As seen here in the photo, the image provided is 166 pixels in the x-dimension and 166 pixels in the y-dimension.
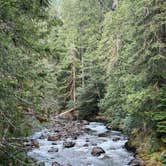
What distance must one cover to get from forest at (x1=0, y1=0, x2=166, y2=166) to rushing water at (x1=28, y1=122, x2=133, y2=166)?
21.9 inches

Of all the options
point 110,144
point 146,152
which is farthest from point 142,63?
point 110,144

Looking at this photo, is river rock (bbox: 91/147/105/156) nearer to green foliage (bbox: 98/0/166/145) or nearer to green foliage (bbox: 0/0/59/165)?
green foliage (bbox: 98/0/166/145)

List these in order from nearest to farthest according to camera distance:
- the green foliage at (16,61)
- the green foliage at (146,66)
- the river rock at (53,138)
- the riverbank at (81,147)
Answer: the green foliage at (16,61) → the green foliage at (146,66) → the riverbank at (81,147) → the river rock at (53,138)

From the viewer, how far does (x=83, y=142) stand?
19.6 m

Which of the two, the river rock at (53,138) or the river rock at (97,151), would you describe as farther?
the river rock at (53,138)

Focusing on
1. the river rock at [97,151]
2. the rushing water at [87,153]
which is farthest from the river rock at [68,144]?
the river rock at [97,151]

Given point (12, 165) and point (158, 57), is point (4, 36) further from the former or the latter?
point (158, 57)

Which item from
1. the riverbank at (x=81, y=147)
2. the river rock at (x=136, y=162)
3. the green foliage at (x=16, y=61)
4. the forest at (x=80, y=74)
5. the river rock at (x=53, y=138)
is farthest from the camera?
the river rock at (x=53, y=138)

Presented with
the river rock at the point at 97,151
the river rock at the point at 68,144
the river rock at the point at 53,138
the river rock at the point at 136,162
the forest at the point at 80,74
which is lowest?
the river rock at the point at 53,138

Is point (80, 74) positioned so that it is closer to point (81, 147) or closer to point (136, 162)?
point (81, 147)

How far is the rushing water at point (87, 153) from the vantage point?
48.9ft

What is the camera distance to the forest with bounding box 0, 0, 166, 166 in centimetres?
665

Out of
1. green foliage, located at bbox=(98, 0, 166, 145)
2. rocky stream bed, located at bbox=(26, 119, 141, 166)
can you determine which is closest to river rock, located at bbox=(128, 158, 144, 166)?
rocky stream bed, located at bbox=(26, 119, 141, 166)

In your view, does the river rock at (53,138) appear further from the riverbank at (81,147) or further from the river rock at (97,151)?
the river rock at (97,151)
